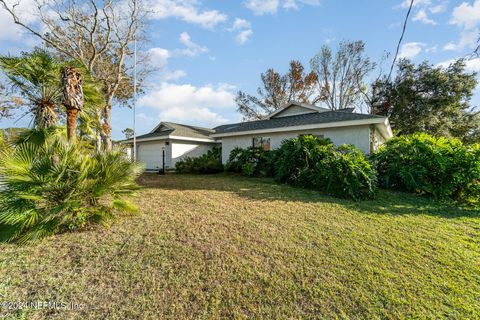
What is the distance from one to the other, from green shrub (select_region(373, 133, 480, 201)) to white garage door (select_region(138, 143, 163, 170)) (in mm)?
14646

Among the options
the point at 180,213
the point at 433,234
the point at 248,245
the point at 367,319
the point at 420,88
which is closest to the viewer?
the point at 367,319

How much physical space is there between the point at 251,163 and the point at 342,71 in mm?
19943

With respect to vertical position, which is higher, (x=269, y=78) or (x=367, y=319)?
(x=269, y=78)

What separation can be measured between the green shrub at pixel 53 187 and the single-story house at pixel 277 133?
19.3ft

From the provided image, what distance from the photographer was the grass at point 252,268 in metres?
2.40

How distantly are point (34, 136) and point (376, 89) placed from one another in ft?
83.4

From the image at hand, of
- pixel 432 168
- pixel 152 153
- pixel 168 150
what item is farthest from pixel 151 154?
pixel 432 168

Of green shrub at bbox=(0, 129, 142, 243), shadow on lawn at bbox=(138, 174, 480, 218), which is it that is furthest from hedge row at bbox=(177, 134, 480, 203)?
green shrub at bbox=(0, 129, 142, 243)

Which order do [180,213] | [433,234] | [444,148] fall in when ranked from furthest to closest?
[444,148] < [180,213] < [433,234]

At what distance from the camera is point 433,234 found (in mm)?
4145

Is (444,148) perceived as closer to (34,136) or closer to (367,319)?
(367,319)

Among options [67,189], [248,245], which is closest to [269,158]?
[248,245]

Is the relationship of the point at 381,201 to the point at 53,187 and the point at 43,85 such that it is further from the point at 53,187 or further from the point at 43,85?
the point at 43,85

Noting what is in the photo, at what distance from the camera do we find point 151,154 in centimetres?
1708
